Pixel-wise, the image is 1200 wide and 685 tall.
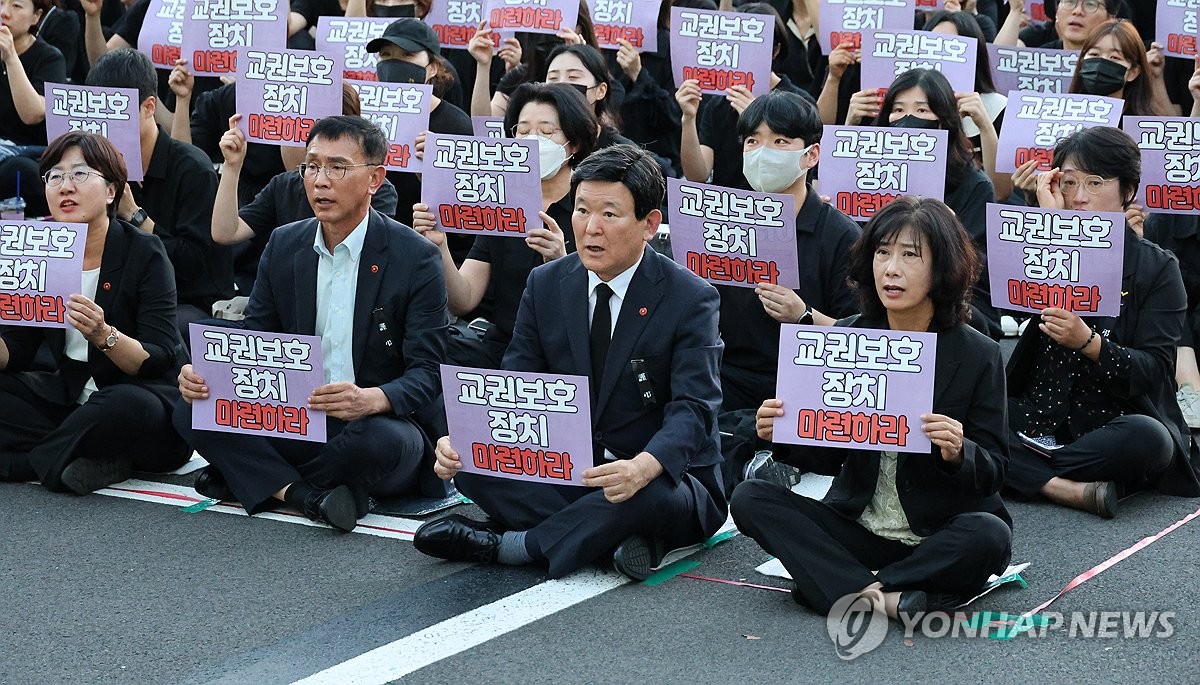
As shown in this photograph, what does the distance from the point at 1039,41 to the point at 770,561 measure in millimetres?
6177

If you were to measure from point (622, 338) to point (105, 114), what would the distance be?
3675 millimetres

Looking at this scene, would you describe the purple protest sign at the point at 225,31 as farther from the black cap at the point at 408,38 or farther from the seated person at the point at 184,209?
the seated person at the point at 184,209

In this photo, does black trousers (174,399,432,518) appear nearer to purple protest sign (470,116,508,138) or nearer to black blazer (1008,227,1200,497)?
purple protest sign (470,116,508,138)

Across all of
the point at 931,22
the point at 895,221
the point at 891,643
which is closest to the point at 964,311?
the point at 895,221

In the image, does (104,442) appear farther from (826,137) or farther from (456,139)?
(826,137)

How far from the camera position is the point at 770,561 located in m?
5.71

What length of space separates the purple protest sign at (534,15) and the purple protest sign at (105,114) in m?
2.34

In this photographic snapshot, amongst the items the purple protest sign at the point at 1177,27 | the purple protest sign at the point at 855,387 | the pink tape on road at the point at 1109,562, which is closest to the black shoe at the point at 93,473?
the purple protest sign at the point at 855,387

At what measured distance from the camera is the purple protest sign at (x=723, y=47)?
9.02m

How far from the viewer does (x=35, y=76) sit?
10156 millimetres

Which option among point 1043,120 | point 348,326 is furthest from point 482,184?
point 1043,120

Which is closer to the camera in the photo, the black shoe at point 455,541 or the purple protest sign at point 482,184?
the black shoe at point 455,541

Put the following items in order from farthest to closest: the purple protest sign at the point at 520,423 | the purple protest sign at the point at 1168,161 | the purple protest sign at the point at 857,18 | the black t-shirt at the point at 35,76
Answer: the black t-shirt at the point at 35,76 → the purple protest sign at the point at 857,18 → the purple protest sign at the point at 1168,161 → the purple protest sign at the point at 520,423

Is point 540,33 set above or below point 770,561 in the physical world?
above
